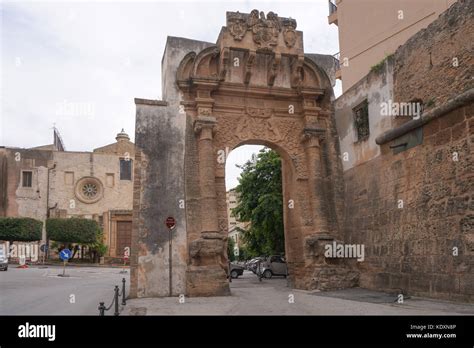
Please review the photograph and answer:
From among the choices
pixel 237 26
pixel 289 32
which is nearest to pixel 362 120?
pixel 289 32

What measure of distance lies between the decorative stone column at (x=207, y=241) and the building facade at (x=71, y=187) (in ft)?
95.8

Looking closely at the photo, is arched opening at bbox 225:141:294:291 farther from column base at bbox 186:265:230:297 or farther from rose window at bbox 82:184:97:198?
rose window at bbox 82:184:97:198

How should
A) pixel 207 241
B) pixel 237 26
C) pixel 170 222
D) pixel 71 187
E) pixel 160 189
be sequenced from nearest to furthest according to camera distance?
pixel 170 222, pixel 207 241, pixel 160 189, pixel 237 26, pixel 71 187

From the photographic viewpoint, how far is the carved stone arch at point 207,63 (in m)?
13.5

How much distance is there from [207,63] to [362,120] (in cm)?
473

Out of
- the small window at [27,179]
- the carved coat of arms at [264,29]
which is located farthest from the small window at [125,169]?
the carved coat of arms at [264,29]

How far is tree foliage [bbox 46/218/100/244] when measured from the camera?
120 feet

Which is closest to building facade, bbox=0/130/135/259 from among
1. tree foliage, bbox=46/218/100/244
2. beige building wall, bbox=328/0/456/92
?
tree foliage, bbox=46/218/100/244

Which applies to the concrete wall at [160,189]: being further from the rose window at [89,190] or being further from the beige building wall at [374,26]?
the rose window at [89,190]

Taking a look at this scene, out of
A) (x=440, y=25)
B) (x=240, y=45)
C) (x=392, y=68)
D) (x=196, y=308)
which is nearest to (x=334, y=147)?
(x=392, y=68)

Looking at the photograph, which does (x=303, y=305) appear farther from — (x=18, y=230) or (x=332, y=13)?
(x=18, y=230)

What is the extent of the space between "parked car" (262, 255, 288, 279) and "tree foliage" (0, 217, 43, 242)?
20732 millimetres

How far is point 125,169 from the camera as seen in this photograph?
155ft
